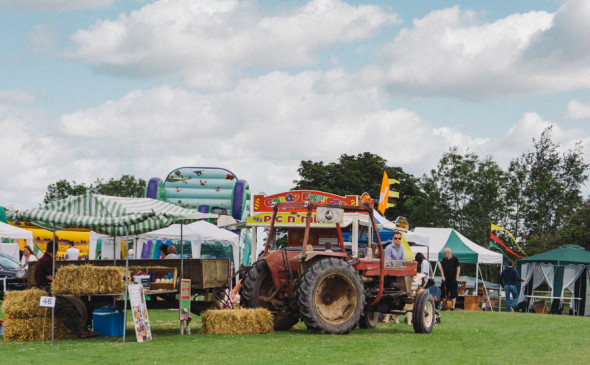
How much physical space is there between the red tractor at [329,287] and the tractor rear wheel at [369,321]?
19 mm

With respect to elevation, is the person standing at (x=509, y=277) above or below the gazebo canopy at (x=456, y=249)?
below

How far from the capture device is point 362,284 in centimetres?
1433

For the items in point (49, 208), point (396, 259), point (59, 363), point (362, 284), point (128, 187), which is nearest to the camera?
point (59, 363)

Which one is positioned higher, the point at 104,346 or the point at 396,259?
the point at 396,259

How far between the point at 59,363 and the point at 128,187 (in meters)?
82.5

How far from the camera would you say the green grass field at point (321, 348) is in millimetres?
10406

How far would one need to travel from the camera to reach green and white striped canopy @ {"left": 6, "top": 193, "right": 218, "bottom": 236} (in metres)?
13.0

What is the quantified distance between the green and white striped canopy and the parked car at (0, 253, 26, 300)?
8512 millimetres

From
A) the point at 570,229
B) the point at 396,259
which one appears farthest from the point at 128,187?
the point at 396,259

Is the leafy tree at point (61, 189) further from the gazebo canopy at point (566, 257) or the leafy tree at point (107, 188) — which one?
the gazebo canopy at point (566, 257)

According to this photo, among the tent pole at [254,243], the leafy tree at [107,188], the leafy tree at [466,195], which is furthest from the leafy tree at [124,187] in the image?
the tent pole at [254,243]

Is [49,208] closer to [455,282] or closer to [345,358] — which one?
[345,358]

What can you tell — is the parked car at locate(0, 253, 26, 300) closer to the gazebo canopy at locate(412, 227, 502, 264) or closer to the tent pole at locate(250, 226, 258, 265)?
the tent pole at locate(250, 226, 258, 265)

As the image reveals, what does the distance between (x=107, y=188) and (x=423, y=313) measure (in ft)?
259
